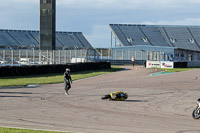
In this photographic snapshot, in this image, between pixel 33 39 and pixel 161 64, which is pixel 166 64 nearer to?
pixel 161 64

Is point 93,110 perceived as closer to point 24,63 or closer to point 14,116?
point 14,116

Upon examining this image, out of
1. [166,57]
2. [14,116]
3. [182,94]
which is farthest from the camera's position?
[166,57]

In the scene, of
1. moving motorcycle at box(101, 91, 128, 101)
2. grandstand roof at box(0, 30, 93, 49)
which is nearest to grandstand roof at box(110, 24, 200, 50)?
grandstand roof at box(0, 30, 93, 49)

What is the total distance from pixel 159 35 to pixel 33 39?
118 feet

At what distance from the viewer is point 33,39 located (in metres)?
115

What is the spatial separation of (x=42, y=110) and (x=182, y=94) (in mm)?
10415

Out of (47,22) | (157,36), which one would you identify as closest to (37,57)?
(47,22)

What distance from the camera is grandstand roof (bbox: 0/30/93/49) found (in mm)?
106975

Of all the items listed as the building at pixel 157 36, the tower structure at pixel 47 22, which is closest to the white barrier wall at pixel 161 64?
the tower structure at pixel 47 22

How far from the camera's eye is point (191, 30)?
106875 mm

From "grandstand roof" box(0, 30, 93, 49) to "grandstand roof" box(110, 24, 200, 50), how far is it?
1252 cm

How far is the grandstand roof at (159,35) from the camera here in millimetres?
100438

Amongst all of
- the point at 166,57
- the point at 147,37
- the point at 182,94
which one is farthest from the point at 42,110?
the point at 147,37

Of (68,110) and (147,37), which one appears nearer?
(68,110)
